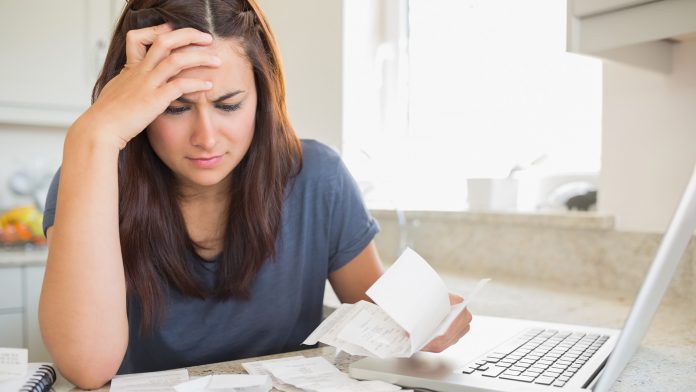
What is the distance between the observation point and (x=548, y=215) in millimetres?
1780

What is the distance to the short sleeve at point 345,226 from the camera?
129cm

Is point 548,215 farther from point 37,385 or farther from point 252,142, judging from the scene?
point 37,385

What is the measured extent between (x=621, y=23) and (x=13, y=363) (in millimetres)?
1090

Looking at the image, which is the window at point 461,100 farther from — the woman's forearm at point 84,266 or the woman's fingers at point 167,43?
the woman's forearm at point 84,266

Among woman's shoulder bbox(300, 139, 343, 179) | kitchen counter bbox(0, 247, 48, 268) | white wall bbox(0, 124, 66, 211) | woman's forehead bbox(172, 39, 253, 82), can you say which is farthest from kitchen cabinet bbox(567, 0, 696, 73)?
white wall bbox(0, 124, 66, 211)

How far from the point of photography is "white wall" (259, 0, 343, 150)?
280 centimetres

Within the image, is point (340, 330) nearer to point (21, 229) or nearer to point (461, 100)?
point (461, 100)

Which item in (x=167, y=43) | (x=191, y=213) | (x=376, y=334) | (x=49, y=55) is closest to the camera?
(x=376, y=334)

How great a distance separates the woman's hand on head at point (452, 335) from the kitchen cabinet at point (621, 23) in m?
0.58

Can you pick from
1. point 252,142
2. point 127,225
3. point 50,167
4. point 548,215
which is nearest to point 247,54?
point 252,142

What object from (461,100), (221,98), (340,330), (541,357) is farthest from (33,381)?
(461,100)

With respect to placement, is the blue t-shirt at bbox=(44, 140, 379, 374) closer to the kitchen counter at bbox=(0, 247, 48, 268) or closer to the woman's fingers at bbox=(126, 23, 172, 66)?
the woman's fingers at bbox=(126, 23, 172, 66)

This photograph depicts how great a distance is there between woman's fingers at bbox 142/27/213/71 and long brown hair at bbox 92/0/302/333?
7 centimetres

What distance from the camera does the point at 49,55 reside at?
2.61m
